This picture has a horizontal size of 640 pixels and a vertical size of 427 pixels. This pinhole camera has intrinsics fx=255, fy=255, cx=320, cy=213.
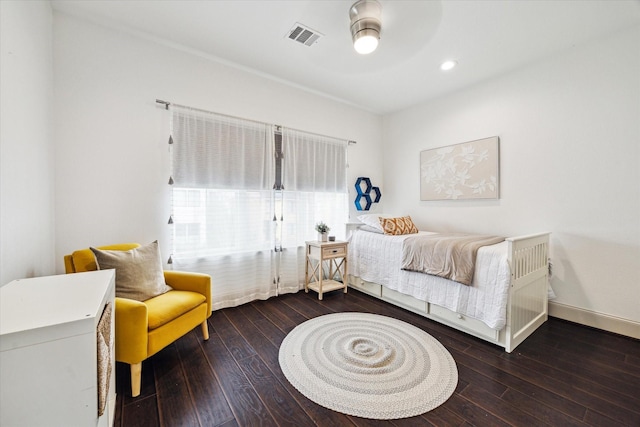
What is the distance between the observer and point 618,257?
2.22 metres

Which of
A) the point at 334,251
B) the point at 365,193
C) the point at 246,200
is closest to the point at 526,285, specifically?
the point at 334,251

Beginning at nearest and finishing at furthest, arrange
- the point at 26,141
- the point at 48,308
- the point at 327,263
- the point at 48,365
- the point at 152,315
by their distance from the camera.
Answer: the point at 48,365
the point at 48,308
the point at 26,141
the point at 152,315
the point at 327,263

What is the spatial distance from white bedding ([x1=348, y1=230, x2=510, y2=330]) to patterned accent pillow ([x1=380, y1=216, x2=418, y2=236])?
130 millimetres

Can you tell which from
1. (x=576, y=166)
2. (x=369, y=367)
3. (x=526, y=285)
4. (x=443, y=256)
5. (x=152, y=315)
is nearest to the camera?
(x=152, y=315)

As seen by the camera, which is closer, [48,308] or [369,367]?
[48,308]

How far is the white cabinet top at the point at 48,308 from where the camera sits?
73cm

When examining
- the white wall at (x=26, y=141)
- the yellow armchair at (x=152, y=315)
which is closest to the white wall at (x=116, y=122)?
the white wall at (x=26, y=141)

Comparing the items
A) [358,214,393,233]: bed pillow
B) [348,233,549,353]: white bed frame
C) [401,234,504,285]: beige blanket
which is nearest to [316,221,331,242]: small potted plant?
[358,214,393,233]: bed pillow

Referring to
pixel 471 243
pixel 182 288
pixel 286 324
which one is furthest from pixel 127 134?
pixel 471 243

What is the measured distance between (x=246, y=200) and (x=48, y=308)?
1985 mm

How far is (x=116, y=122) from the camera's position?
84.9 inches

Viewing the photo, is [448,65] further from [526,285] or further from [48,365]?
[48,365]

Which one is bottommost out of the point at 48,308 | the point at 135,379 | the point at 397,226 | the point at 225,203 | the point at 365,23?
the point at 135,379

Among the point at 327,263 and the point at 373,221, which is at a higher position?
the point at 373,221
